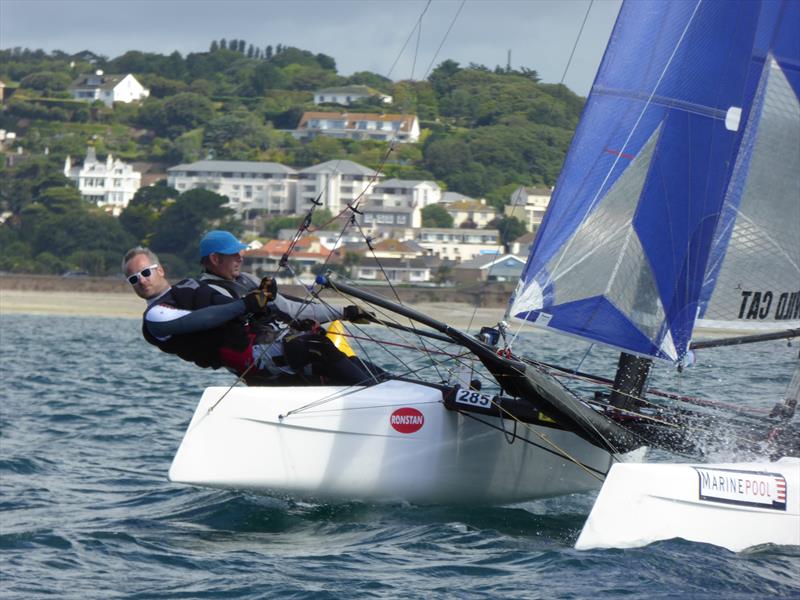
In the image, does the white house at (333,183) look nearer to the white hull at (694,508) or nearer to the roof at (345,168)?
the roof at (345,168)

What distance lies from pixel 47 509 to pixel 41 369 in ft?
23.9

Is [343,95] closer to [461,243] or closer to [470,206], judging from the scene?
[470,206]

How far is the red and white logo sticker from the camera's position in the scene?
17.4 feet

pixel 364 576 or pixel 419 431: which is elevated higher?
pixel 419 431

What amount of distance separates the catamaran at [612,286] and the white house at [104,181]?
59.9 m

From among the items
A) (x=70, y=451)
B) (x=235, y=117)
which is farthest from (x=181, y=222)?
(x=70, y=451)

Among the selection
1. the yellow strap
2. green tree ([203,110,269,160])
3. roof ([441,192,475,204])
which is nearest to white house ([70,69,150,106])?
green tree ([203,110,269,160])

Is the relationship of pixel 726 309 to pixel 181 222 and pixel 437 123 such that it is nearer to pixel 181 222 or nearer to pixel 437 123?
pixel 181 222

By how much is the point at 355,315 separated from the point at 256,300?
0.40m

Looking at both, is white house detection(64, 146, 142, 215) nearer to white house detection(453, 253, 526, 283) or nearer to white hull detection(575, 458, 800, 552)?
white house detection(453, 253, 526, 283)

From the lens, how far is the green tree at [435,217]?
180ft

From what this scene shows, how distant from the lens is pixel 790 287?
18.5 ft

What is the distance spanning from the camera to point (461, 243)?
170ft

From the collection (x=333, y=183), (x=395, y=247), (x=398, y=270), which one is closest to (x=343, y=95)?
(x=333, y=183)
